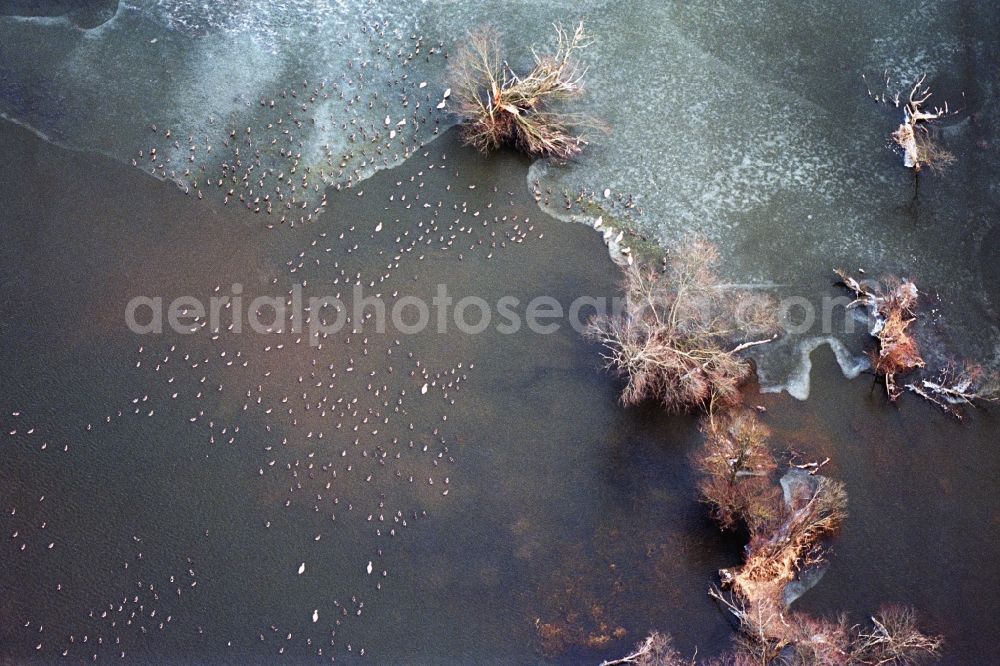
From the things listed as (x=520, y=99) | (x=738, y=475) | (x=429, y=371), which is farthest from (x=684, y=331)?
(x=520, y=99)

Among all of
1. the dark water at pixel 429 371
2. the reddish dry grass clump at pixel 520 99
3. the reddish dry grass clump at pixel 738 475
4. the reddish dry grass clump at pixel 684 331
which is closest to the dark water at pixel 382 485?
the dark water at pixel 429 371

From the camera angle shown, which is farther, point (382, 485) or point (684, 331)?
point (684, 331)

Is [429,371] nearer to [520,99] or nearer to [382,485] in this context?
[382,485]

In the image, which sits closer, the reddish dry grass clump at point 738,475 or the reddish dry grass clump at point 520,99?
the reddish dry grass clump at point 738,475

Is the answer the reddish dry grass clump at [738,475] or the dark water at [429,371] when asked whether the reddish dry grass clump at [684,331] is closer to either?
the dark water at [429,371]

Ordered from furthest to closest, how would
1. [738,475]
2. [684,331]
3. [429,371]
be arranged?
[429,371] → [684,331] → [738,475]

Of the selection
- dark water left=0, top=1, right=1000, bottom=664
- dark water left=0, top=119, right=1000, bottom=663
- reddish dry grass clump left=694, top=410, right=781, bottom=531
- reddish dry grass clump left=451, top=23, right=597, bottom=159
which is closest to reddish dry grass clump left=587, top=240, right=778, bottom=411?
dark water left=0, top=1, right=1000, bottom=664
